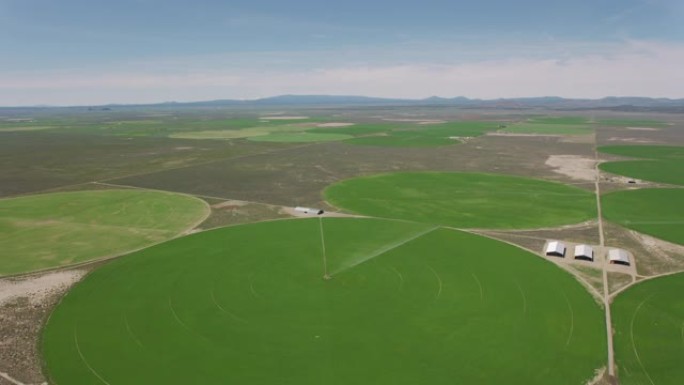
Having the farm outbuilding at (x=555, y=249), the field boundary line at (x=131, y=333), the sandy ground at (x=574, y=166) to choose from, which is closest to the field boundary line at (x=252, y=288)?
the field boundary line at (x=131, y=333)

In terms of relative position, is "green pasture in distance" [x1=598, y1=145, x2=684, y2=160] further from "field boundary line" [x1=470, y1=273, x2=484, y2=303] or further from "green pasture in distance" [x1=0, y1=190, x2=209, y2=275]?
"green pasture in distance" [x1=0, y1=190, x2=209, y2=275]

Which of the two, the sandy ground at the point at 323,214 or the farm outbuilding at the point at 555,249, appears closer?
the farm outbuilding at the point at 555,249

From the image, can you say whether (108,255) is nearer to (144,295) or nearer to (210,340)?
(144,295)

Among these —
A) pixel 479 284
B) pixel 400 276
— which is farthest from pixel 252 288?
pixel 479 284

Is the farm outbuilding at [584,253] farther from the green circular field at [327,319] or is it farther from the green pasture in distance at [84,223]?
the green pasture in distance at [84,223]

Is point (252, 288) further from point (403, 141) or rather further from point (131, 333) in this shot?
point (403, 141)

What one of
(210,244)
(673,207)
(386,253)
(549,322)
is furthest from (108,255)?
(673,207)
